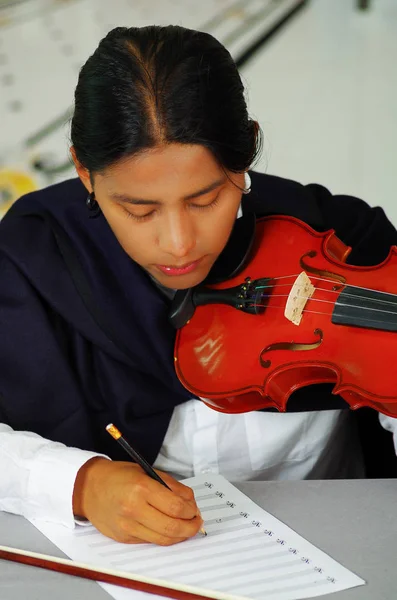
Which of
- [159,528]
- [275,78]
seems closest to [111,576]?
[159,528]

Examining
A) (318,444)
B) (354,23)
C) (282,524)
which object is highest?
(282,524)

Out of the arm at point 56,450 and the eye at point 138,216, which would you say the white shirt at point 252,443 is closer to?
the arm at point 56,450

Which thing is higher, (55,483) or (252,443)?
(55,483)

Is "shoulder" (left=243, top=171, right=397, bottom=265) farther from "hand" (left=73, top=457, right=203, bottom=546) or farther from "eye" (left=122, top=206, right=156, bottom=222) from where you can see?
"hand" (left=73, top=457, right=203, bottom=546)

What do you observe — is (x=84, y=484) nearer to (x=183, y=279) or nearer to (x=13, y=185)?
(x=183, y=279)

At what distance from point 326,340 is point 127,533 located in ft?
1.12

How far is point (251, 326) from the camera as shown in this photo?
1185 millimetres

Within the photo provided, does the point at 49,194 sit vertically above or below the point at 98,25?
above

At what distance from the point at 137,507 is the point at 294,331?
31 centimetres

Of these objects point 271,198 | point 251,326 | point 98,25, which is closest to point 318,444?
point 251,326

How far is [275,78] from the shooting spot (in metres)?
3.66

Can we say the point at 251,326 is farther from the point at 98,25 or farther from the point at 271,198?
the point at 98,25

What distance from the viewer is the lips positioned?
110cm

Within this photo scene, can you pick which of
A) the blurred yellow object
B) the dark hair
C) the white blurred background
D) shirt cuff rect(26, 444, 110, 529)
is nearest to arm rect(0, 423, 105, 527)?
shirt cuff rect(26, 444, 110, 529)
